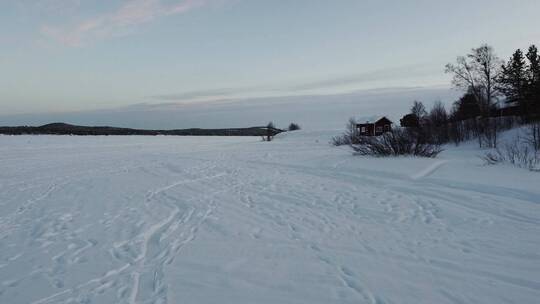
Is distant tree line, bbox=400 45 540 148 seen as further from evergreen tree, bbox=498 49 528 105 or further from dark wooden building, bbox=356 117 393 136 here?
dark wooden building, bbox=356 117 393 136

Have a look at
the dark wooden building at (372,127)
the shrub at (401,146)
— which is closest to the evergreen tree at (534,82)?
the shrub at (401,146)

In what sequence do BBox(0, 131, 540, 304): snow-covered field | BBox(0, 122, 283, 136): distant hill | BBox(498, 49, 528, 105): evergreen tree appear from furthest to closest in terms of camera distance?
1. BBox(0, 122, 283, 136): distant hill
2. BBox(498, 49, 528, 105): evergreen tree
3. BBox(0, 131, 540, 304): snow-covered field

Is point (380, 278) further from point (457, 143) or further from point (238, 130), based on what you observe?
point (238, 130)

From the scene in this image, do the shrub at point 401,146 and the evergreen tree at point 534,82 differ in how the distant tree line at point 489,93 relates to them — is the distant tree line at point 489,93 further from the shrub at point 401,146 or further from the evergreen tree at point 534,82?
the shrub at point 401,146

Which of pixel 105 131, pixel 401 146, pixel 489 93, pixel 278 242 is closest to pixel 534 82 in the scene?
pixel 489 93

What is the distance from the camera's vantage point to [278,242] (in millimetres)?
5527

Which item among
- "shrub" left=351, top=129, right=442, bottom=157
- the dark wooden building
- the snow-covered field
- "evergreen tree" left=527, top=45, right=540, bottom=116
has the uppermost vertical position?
"evergreen tree" left=527, top=45, right=540, bottom=116

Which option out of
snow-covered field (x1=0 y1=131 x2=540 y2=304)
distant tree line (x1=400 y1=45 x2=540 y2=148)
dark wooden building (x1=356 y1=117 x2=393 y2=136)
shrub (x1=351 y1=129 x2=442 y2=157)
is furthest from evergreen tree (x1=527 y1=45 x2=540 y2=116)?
snow-covered field (x1=0 y1=131 x2=540 y2=304)

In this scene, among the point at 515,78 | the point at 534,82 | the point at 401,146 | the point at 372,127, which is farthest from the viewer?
the point at 372,127

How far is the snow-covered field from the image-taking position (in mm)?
3865

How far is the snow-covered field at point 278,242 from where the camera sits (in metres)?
3.87

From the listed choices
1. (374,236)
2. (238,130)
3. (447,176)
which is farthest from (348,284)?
(238,130)

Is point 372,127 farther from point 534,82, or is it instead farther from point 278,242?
point 278,242

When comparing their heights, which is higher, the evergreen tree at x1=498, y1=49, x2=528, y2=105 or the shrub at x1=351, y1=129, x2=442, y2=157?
the evergreen tree at x1=498, y1=49, x2=528, y2=105
